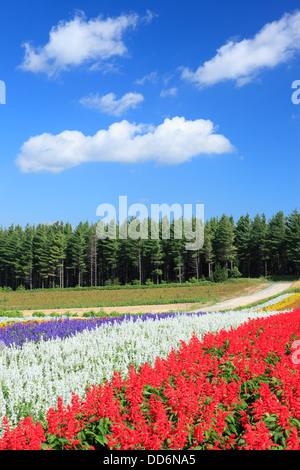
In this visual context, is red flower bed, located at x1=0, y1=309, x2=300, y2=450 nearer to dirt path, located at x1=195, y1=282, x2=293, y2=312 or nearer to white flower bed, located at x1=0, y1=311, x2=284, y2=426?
white flower bed, located at x1=0, y1=311, x2=284, y2=426

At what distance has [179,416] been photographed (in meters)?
3.93

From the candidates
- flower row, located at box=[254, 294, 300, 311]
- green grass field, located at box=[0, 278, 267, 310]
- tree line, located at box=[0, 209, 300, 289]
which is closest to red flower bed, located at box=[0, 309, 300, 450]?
flower row, located at box=[254, 294, 300, 311]

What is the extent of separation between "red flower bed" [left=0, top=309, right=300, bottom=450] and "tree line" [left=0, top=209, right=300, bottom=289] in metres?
55.2

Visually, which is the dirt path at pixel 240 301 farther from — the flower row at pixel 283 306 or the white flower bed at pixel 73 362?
the white flower bed at pixel 73 362

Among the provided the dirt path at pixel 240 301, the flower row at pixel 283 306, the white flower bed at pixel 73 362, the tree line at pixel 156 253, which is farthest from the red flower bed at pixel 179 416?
the tree line at pixel 156 253

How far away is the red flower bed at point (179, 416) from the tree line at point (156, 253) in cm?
5519

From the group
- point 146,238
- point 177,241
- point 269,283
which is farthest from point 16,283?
point 269,283

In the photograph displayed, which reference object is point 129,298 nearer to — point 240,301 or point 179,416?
point 240,301

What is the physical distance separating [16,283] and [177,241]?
124 ft

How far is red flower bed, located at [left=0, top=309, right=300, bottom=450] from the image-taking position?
3.53m

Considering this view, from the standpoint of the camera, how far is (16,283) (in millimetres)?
77250
